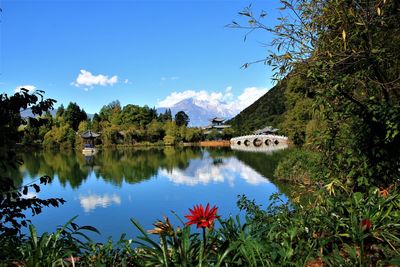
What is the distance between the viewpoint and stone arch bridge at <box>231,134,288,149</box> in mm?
57219

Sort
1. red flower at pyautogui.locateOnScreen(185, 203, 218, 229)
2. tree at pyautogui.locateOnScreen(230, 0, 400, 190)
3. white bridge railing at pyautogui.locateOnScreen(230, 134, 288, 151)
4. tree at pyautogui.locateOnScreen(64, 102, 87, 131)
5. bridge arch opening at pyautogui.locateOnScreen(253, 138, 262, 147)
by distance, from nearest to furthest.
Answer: red flower at pyautogui.locateOnScreen(185, 203, 218, 229), tree at pyautogui.locateOnScreen(230, 0, 400, 190), white bridge railing at pyautogui.locateOnScreen(230, 134, 288, 151), tree at pyautogui.locateOnScreen(64, 102, 87, 131), bridge arch opening at pyautogui.locateOnScreen(253, 138, 262, 147)

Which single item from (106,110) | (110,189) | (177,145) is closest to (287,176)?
(110,189)

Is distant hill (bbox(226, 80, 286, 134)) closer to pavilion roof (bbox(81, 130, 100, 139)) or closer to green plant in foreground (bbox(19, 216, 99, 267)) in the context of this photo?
pavilion roof (bbox(81, 130, 100, 139))

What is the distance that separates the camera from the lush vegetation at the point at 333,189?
172 centimetres

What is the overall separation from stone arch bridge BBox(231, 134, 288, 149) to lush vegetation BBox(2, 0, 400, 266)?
176 feet

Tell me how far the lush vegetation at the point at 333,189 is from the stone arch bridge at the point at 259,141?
53657 millimetres

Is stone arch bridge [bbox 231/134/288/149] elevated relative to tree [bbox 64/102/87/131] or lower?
lower

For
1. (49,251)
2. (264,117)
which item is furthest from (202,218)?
(264,117)

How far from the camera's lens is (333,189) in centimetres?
259

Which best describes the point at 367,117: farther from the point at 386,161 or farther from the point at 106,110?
the point at 106,110

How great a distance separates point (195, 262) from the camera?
173cm

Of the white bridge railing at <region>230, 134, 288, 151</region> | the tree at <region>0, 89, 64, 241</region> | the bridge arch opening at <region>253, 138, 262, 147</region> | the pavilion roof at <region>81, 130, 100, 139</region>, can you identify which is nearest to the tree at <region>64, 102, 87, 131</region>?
the pavilion roof at <region>81, 130, 100, 139</region>

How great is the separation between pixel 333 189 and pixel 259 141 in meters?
61.2

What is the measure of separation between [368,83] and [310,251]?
5.89 ft
